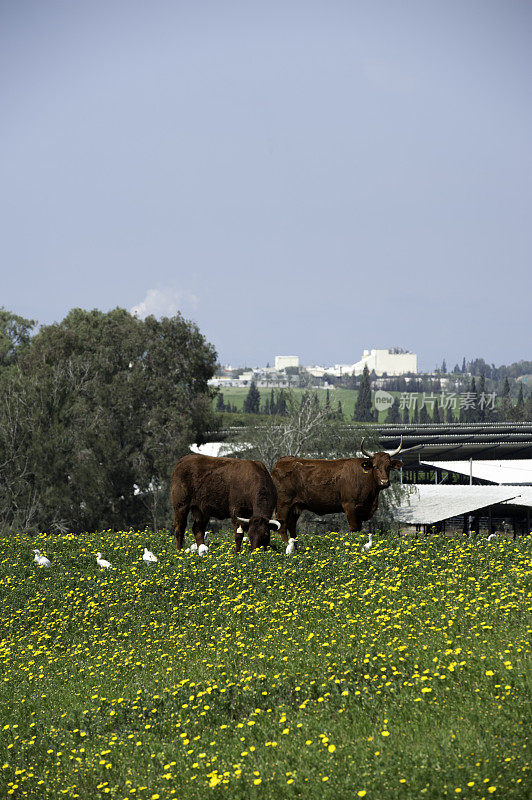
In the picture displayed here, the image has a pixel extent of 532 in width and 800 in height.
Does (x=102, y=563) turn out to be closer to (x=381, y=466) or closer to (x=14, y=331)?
(x=381, y=466)

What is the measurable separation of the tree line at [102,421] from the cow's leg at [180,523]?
21421mm

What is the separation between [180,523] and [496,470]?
45823 millimetres

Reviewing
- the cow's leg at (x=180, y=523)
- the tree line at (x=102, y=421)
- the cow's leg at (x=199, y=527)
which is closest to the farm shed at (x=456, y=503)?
the tree line at (x=102, y=421)

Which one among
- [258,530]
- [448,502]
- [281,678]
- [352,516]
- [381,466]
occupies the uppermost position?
[381,466]

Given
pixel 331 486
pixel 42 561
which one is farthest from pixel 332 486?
pixel 42 561

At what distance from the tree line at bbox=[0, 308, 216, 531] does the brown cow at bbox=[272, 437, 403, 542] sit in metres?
23.2

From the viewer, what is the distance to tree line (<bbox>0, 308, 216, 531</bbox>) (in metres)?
45.0

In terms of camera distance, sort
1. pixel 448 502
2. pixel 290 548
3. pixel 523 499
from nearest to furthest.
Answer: pixel 290 548, pixel 523 499, pixel 448 502

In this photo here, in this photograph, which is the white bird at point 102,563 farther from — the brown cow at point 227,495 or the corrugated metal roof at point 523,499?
the corrugated metal roof at point 523,499

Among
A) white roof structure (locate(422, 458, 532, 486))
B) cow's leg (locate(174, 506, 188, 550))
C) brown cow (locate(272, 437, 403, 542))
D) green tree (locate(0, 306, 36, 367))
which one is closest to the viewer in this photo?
brown cow (locate(272, 437, 403, 542))

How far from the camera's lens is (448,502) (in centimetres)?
4750

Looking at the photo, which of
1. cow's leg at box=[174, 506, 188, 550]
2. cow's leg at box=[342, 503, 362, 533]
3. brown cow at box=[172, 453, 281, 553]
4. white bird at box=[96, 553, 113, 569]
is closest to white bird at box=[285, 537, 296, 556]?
brown cow at box=[172, 453, 281, 553]

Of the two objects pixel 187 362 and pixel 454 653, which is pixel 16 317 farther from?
pixel 454 653

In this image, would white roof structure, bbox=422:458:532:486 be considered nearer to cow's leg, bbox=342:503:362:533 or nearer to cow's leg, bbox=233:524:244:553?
cow's leg, bbox=342:503:362:533
